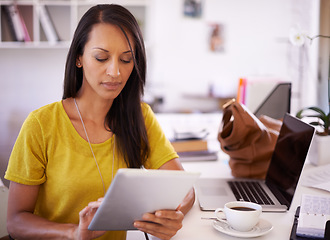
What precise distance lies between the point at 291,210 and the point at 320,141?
1.83 ft

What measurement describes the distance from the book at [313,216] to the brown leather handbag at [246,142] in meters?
0.30

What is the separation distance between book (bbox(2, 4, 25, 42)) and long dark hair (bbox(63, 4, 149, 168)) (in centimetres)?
236

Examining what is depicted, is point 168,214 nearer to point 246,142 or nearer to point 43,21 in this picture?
point 246,142

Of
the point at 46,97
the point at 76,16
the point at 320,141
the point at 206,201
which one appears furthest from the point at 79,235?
the point at 46,97

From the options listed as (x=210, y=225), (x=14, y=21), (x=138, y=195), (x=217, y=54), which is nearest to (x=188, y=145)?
(x=210, y=225)

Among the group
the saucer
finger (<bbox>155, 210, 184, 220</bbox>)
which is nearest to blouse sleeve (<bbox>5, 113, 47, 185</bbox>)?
finger (<bbox>155, 210, 184, 220</bbox>)

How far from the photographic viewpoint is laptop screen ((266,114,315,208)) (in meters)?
1.28

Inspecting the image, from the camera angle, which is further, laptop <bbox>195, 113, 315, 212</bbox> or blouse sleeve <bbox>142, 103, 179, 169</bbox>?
blouse sleeve <bbox>142, 103, 179, 169</bbox>

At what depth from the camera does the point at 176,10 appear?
5.12 meters

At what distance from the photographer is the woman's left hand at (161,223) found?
0.95 meters

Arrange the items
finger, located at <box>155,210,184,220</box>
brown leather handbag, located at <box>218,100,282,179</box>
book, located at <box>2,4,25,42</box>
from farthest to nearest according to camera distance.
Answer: book, located at <box>2,4,25,42</box> < brown leather handbag, located at <box>218,100,282,179</box> < finger, located at <box>155,210,184,220</box>

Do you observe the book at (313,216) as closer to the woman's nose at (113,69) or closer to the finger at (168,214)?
the finger at (168,214)

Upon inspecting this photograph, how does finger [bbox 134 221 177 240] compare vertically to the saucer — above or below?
above

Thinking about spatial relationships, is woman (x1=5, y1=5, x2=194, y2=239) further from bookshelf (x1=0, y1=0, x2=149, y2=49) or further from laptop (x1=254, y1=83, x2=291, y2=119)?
bookshelf (x1=0, y1=0, x2=149, y2=49)
